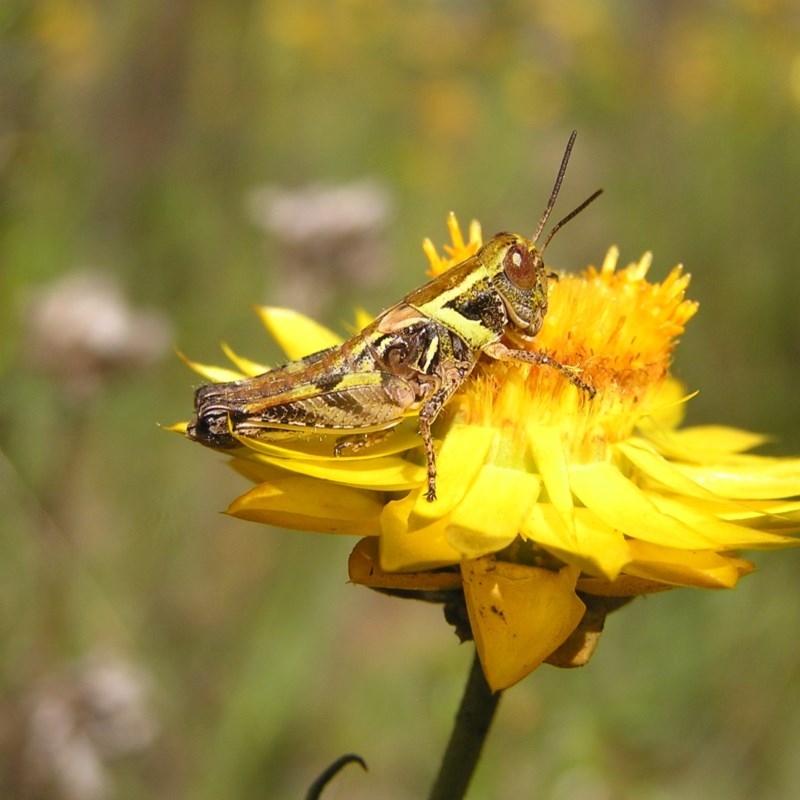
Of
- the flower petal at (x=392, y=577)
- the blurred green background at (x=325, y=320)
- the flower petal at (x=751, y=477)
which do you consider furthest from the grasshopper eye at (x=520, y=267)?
the blurred green background at (x=325, y=320)

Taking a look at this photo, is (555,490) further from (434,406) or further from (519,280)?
(519,280)

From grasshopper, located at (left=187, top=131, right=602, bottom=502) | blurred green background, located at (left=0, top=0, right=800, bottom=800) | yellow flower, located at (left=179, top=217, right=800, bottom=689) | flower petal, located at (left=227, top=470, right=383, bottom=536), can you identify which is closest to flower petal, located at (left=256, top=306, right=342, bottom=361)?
yellow flower, located at (left=179, top=217, right=800, bottom=689)

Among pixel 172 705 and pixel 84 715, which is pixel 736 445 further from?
pixel 172 705

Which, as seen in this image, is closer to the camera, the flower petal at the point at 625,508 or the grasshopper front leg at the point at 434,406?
the flower petal at the point at 625,508

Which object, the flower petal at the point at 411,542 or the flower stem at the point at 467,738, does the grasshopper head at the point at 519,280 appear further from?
the flower stem at the point at 467,738

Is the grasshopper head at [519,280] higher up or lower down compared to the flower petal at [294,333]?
higher up

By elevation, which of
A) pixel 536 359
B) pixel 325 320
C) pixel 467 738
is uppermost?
pixel 325 320

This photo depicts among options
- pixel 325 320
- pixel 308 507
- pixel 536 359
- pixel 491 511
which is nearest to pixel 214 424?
pixel 308 507
